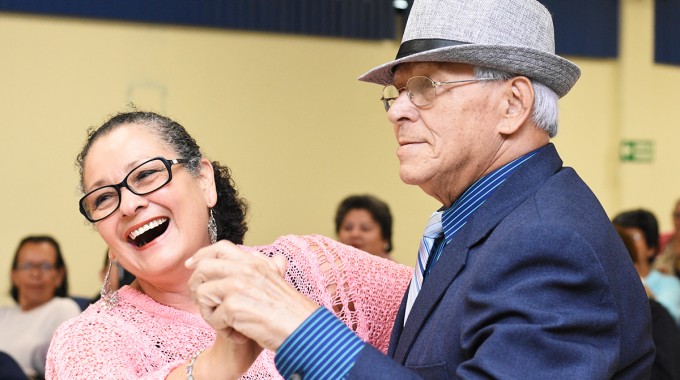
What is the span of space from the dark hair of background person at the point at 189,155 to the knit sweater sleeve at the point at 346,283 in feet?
0.31

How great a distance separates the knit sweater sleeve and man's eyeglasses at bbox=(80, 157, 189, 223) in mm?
350

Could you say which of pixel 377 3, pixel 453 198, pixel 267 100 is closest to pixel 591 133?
pixel 377 3

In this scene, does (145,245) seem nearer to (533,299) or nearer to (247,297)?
(247,297)

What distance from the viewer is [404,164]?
170cm

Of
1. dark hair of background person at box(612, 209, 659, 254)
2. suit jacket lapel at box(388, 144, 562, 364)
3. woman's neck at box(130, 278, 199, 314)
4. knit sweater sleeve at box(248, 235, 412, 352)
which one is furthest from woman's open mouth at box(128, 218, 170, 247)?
dark hair of background person at box(612, 209, 659, 254)

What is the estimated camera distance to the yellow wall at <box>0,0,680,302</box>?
571 cm

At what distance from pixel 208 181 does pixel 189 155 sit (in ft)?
0.31

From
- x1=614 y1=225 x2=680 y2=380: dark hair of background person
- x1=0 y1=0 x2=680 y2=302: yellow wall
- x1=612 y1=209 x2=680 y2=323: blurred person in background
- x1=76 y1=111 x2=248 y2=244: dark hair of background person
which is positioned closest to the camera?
x1=76 y1=111 x2=248 y2=244: dark hair of background person

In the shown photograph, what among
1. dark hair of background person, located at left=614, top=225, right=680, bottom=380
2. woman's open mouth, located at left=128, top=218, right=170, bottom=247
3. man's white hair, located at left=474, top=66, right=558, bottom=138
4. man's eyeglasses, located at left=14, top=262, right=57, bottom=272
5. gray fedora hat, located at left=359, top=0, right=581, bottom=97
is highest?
gray fedora hat, located at left=359, top=0, right=581, bottom=97

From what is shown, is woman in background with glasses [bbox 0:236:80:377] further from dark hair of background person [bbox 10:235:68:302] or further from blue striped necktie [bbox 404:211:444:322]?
blue striped necktie [bbox 404:211:444:322]

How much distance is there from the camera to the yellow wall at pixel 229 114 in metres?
5.71

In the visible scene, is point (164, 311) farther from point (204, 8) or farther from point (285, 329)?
point (204, 8)

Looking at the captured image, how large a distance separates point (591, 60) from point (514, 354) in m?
6.76

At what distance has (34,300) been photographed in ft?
17.0
